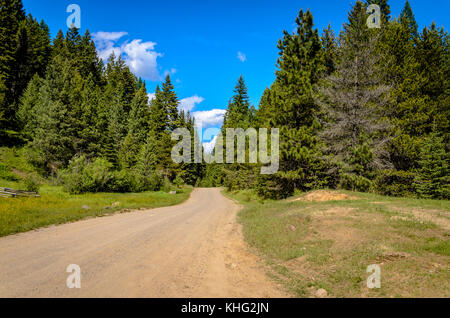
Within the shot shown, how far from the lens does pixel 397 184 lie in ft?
75.7

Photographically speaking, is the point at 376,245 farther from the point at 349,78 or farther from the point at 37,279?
the point at 349,78

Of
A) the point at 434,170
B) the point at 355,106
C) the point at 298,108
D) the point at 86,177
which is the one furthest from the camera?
the point at 86,177

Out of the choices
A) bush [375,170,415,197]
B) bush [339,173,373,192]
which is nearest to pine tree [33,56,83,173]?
bush [339,173,373,192]

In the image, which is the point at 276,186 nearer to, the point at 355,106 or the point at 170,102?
the point at 355,106

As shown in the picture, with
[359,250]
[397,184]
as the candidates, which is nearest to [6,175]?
[359,250]

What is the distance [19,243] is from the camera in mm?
7801

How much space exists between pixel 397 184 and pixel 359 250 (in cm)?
2113

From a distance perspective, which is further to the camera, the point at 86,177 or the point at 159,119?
the point at 159,119

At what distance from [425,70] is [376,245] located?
2585 cm

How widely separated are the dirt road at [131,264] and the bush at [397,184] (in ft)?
65.6

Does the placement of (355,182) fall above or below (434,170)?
below

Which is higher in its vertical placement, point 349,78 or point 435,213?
point 349,78
